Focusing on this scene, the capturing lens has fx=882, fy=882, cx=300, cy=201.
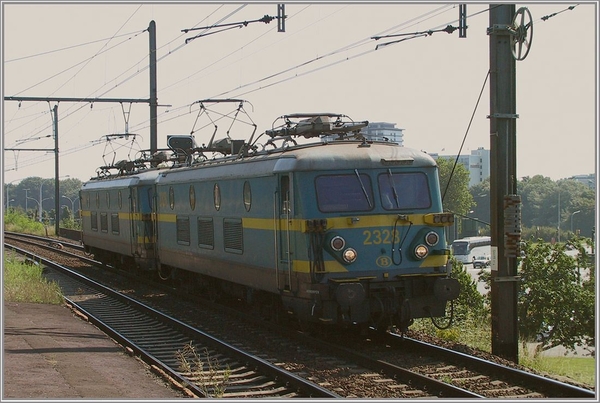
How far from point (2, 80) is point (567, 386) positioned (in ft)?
24.4

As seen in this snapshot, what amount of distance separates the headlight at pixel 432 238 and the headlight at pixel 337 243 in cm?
141

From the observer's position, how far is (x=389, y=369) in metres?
11.7

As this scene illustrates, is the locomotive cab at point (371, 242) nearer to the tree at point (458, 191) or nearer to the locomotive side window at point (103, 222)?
the locomotive side window at point (103, 222)

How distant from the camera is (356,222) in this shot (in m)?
13.2

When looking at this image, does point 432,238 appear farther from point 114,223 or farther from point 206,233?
point 114,223

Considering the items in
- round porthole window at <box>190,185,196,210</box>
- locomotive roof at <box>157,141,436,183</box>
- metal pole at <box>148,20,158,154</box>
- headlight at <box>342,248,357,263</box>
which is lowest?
headlight at <box>342,248,357,263</box>

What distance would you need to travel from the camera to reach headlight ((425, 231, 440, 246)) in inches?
535

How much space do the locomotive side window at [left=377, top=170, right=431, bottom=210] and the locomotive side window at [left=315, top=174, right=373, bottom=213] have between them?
24 centimetres

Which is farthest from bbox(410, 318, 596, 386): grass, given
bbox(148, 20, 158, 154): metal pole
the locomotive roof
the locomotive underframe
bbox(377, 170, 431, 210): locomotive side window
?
bbox(148, 20, 158, 154): metal pole

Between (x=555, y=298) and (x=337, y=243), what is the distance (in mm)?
30593

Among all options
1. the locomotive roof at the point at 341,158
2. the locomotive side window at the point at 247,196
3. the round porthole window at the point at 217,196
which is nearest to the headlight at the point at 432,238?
the locomotive roof at the point at 341,158

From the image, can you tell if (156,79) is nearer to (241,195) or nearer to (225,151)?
(225,151)

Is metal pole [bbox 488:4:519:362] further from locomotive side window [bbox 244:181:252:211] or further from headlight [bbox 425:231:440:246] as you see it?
locomotive side window [bbox 244:181:252:211]

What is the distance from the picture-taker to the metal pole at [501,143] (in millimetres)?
12922
